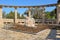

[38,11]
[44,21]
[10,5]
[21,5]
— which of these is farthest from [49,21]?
[38,11]

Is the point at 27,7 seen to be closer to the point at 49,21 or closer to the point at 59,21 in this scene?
the point at 49,21

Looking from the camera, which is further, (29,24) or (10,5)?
(10,5)

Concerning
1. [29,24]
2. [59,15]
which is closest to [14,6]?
[59,15]

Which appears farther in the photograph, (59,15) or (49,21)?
(49,21)

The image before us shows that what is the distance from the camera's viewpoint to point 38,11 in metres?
40.8

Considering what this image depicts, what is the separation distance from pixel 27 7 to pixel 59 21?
20.0 ft

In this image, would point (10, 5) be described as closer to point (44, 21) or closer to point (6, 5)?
point (6, 5)

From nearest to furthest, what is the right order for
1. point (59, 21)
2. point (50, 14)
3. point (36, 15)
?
point (59, 21), point (36, 15), point (50, 14)

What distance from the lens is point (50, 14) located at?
46.2m

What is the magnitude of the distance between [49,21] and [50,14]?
21.3 metres

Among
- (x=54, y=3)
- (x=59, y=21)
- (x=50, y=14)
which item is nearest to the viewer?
(x=59, y=21)

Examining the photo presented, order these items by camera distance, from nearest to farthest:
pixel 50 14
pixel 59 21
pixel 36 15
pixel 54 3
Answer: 1. pixel 59 21
2. pixel 54 3
3. pixel 36 15
4. pixel 50 14

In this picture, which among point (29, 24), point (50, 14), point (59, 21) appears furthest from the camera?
point (50, 14)

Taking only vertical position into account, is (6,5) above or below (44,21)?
above
